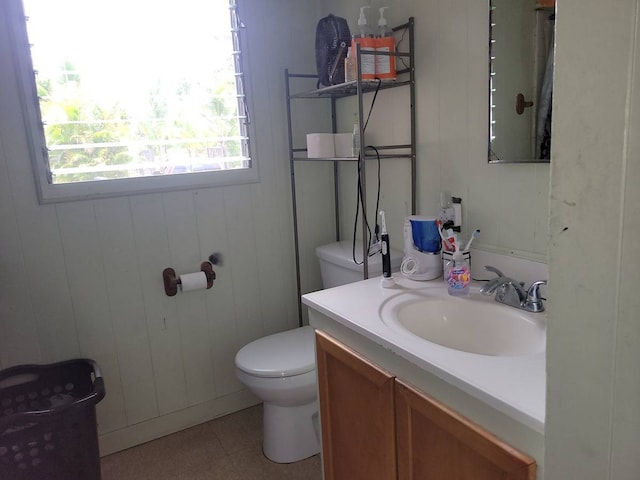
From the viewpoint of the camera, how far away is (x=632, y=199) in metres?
0.44

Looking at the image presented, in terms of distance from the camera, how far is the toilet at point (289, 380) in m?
1.79

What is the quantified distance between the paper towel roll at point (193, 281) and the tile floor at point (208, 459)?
26.6 inches

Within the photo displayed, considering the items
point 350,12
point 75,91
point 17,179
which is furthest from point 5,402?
point 350,12

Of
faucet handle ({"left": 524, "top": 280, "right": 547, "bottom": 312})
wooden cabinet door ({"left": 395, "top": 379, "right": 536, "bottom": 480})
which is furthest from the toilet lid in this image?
faucet handle ({"left": 524, "top": 280, "right": 547, "bottom": 312})

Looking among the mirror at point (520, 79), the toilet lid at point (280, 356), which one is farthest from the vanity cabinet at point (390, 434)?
the mirror at point (520, 79)

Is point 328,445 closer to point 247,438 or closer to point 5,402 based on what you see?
point 247,438

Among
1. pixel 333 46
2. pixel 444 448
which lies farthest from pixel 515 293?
pixel 333 46

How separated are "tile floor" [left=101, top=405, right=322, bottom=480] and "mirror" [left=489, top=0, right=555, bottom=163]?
4.61 ft

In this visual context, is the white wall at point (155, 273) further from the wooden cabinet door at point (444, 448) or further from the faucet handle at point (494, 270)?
the wooden cabinet door at point (444, 448)

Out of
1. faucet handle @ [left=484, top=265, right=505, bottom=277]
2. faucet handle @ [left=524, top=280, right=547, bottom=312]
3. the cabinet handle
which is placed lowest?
faucet handle @ [left=524, top=280, right=547, bottom=312]

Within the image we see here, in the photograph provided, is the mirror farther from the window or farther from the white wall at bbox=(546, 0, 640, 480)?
the window

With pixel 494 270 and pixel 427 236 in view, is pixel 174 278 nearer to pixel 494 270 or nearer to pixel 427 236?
pixel 427 236

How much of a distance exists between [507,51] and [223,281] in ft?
4.84

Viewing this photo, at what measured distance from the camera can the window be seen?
5.84 feet
